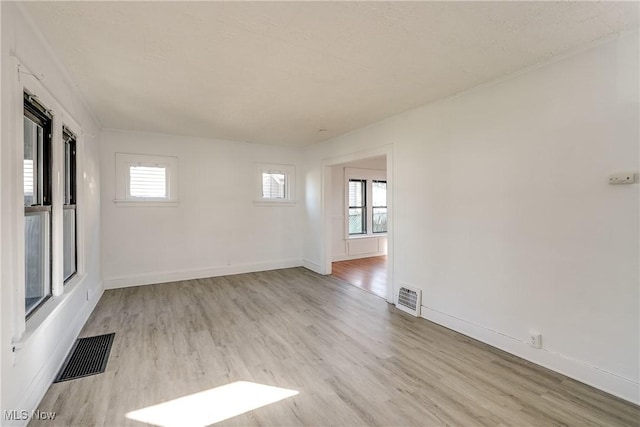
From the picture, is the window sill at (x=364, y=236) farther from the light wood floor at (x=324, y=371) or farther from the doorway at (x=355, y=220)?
the light wood floor at (x=324, y=371)

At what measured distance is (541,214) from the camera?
2498 mm

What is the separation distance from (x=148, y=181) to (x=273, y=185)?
2232mm

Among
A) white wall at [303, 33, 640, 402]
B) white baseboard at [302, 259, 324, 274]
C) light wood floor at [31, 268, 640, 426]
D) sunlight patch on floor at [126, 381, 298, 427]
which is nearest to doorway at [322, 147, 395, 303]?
white baseboard at [302, 259, 324, 274]

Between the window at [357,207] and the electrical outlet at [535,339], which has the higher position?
the window at [357,207]

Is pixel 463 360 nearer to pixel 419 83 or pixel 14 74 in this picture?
pixel 419 83

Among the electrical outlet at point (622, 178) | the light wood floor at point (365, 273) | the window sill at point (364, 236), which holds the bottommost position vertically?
the light wood floor at point (365, 273)

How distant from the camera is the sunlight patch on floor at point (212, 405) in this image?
6.15ft

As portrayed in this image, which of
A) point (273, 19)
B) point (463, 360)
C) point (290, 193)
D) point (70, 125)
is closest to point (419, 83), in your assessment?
point (273, 19)

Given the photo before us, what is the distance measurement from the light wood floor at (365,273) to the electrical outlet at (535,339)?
1.97m

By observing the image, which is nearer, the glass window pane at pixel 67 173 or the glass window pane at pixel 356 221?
the glass window pane at pixel 67 173

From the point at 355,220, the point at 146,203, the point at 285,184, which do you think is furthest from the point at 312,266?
the point at 146,203

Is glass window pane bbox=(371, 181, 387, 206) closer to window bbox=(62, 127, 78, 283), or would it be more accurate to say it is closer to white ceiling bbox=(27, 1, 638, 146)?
white ceiling bbox=(27, 1, 638, 146)

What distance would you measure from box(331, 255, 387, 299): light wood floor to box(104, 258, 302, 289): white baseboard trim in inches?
39.8

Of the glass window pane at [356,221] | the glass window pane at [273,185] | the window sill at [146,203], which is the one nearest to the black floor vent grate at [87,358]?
the window sill at [146,203]
